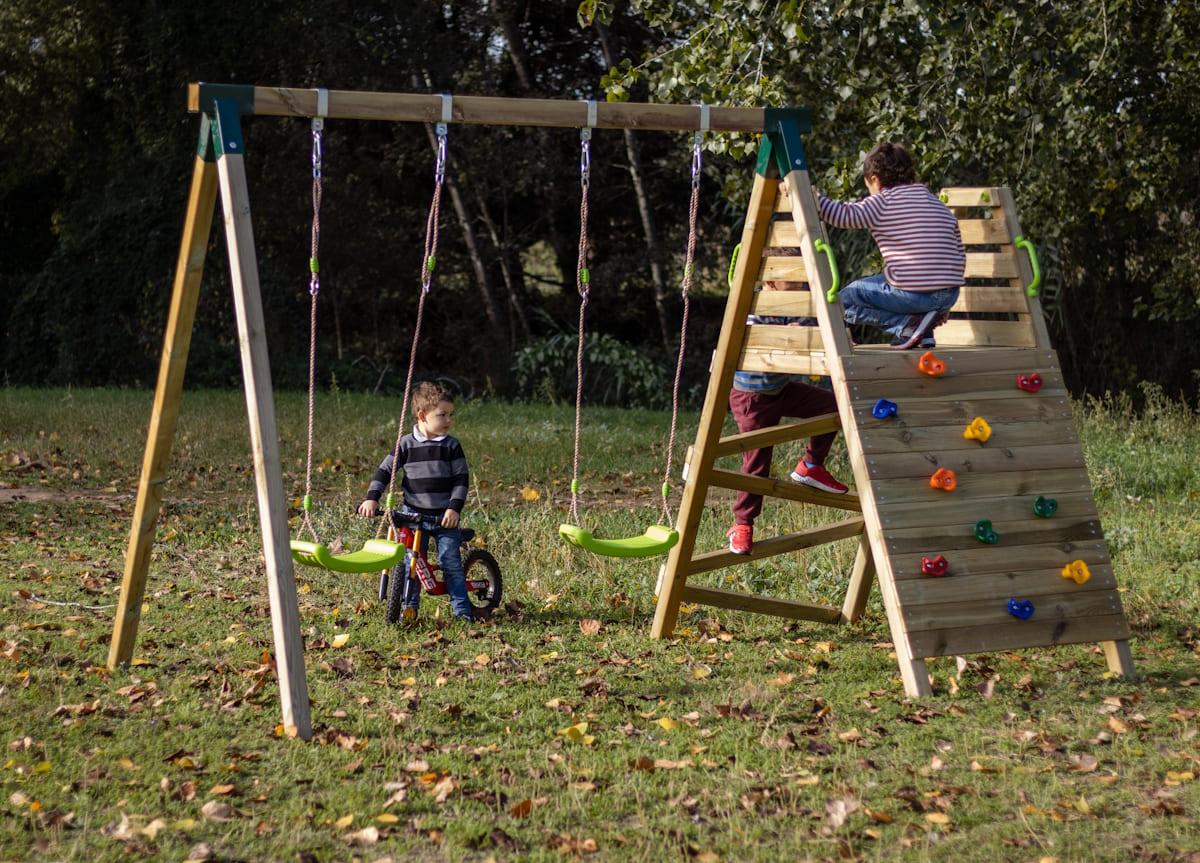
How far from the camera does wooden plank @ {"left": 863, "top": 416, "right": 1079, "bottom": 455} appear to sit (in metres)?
5.79

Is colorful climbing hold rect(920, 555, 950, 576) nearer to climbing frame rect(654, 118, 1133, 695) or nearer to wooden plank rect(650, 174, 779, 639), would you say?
climbing frame rect(654, 118, 1133, 695)

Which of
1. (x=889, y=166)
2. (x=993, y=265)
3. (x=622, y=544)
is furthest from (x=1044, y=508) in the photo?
(x=622, y=544)

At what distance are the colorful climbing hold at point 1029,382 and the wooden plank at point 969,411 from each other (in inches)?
1.0

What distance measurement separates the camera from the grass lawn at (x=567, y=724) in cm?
422

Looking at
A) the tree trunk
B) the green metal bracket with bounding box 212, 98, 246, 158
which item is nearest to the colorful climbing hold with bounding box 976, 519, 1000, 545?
the green metal bracket with bounding box 212, 98, 246, 158

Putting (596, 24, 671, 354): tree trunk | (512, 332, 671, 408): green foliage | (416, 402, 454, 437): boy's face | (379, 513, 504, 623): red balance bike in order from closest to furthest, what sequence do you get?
(416, 402, 454, 437): boy's face
(379, 513, 504, 623): red balance bike
(512, 332, 671, 408): green foliage
(596, 24, 671, 354): tree trunk

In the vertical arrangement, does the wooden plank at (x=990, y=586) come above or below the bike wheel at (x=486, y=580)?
above

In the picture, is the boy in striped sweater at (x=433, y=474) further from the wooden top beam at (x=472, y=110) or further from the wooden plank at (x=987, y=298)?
the wooden plank at (x=987, y=298)

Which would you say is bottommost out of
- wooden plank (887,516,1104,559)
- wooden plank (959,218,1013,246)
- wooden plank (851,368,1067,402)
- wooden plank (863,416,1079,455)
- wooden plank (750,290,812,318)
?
wooden plank (887,516,1104,559)

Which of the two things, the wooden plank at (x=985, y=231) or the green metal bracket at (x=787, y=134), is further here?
the wooden plank at (x=985, y=231)

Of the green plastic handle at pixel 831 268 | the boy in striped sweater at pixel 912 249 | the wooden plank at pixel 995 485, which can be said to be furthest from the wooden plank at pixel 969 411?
the green plastic handle at pixel 831 268

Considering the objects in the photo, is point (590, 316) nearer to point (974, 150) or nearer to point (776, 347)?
point (974, 150)

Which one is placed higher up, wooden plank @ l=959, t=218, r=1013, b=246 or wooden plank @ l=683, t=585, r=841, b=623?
wooden plank @ l=959, t=218, r=1013, b=246

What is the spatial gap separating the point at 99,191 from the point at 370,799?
1882 cm
